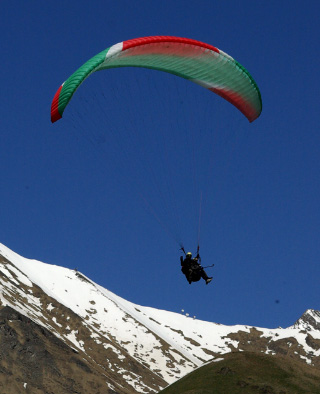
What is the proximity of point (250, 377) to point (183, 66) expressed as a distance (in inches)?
1203

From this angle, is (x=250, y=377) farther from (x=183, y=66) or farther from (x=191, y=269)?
(x=183, y=66)

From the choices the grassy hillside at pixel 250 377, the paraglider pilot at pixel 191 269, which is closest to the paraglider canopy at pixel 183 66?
the paraglider pilot at pixel 191 269

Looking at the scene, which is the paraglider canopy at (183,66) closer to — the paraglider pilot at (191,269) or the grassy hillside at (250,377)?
the paraglider pilot at (191,269)

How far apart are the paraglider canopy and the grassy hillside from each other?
2513 cm

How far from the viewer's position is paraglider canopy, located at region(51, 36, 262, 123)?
3384 centimetres

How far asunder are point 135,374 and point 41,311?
2672 centimetres

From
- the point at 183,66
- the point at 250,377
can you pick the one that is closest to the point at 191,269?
the point at 183,66

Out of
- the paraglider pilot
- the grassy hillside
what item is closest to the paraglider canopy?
the paraglider pilot

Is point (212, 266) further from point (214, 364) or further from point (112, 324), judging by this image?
point (112, 324)

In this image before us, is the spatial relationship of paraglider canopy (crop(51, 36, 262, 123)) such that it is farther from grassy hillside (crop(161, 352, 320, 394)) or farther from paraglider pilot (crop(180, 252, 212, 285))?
grassy hillside (crop(161, 352, 320, 394))

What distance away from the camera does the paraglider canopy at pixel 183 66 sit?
33844 millimetres

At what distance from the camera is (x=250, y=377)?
59.9 metres

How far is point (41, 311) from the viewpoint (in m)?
167

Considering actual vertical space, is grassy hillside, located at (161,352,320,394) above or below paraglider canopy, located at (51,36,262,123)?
below
